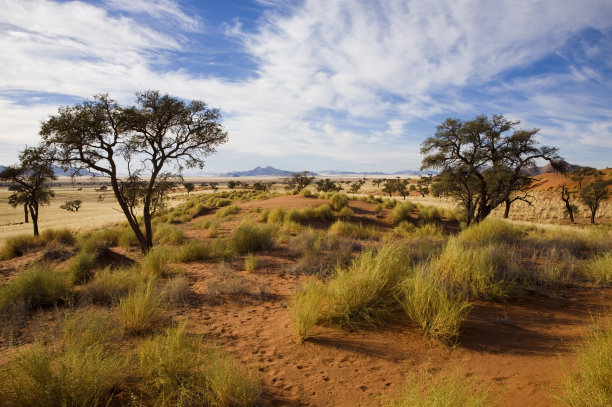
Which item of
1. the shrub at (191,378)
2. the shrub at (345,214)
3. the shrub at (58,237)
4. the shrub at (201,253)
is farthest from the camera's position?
the shrub at (345,214)

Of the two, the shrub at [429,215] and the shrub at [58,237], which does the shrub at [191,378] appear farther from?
the shrub at [429,215]

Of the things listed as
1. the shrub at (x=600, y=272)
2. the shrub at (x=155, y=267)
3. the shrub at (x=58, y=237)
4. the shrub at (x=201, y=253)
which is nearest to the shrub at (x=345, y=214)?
the shrub at (x=201, y=253)

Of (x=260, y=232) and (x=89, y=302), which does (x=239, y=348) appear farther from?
(x=260, y=232)

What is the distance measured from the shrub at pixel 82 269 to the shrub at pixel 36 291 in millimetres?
1097

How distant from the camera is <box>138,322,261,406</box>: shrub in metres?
2.93

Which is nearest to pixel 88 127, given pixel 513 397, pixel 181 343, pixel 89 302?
pixel 89 302

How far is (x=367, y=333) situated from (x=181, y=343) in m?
2.65

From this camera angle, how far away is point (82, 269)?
26.5ft

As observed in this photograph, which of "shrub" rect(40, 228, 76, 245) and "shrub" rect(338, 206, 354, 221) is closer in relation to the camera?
"shrub" rect(40, 228, 76, 245)

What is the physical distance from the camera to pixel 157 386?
10.1 ft

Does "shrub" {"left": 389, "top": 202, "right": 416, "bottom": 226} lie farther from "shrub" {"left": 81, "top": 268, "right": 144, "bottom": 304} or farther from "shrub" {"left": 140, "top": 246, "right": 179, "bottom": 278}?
"shrub" {"left": 81, "top": 268, "right": 144, "bottom": 304}

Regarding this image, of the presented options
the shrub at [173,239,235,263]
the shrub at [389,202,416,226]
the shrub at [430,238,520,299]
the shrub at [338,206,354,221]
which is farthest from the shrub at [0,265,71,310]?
the shrub at [389,202,416,226]

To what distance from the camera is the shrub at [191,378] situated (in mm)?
2934

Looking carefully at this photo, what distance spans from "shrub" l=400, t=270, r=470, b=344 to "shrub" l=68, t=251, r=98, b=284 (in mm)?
7944
